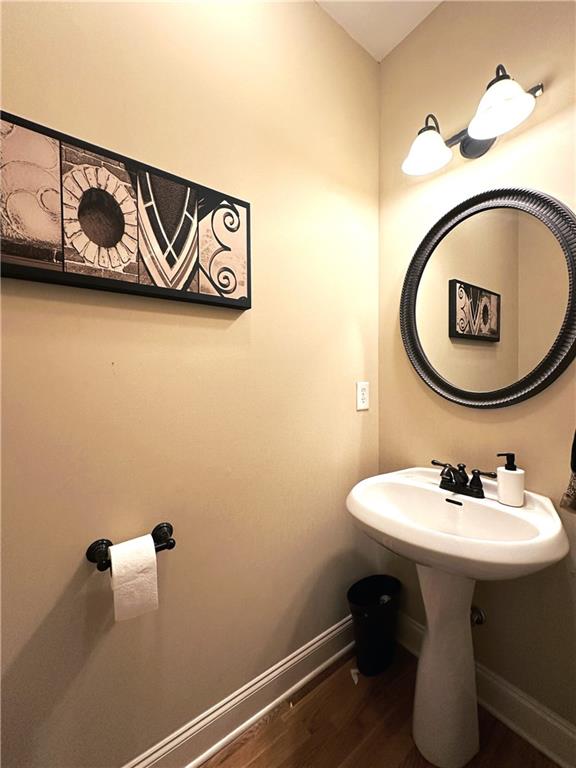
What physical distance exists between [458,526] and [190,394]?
1.02 m

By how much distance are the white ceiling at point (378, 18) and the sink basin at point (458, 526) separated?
74.4 inches

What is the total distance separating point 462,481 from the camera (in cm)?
117

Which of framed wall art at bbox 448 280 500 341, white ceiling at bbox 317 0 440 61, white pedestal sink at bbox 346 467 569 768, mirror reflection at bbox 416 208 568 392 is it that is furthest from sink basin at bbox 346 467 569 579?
white ceiling at bbox 317 0 440 61

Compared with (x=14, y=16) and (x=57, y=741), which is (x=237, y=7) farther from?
(x=57, y=741)

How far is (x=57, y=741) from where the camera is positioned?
0.82 m

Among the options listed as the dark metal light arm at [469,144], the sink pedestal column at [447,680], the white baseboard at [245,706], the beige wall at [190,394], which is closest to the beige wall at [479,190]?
the dark metal light arm at [469,144]

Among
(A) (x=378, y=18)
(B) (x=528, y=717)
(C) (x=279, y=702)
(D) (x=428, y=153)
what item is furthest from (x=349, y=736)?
(A) (x=378, y=18)

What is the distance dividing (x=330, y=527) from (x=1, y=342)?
4.24 ft

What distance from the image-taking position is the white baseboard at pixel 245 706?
0.99 meters

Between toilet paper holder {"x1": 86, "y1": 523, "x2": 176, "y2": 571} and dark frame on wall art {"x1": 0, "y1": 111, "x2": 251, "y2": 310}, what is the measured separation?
0.67 m

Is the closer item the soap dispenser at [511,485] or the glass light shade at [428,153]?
the soap dispenser at [511,485]

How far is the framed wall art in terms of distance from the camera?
1.19 meters

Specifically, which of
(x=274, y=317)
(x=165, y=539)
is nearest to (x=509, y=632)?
(x=165, y=539)

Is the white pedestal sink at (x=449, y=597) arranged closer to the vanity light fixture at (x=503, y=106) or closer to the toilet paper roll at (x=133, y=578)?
the toilet paper roll at (x=133, y=578)
